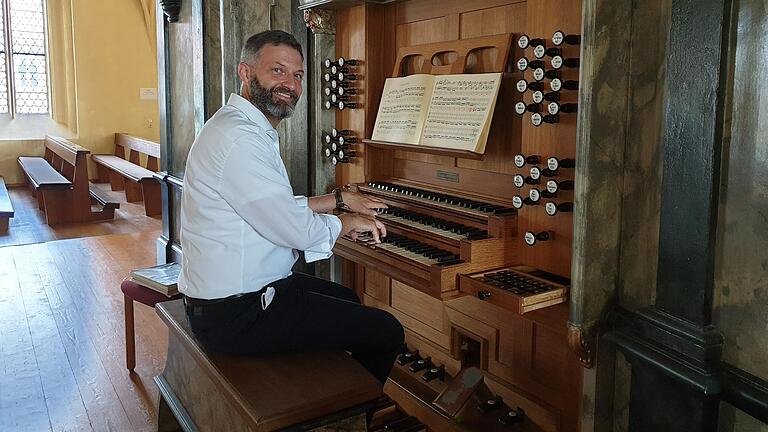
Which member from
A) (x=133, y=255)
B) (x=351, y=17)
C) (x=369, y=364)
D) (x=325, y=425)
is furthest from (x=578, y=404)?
(x=133, y=255)

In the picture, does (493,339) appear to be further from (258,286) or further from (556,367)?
(258,286)

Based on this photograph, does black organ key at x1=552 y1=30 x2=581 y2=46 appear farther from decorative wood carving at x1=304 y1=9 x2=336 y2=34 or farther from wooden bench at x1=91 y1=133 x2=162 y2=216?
wooden bench at x1=91 y1=133 x2=162 y2=216

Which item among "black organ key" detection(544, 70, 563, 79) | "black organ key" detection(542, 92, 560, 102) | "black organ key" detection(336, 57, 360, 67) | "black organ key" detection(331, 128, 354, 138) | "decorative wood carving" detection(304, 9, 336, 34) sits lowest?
"black organ key" detection(331, 128, 354, 138)

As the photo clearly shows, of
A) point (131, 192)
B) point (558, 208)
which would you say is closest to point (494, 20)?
point (558, 208)

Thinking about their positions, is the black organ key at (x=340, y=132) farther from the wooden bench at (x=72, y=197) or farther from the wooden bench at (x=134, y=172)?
the wooden bench at (x=72, y=197)

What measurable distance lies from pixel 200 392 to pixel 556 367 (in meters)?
1.29

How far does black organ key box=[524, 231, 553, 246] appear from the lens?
223 centimetres

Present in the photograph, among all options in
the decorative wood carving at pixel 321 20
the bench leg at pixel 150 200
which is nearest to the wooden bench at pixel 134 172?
the bench leg at pixel 150 200

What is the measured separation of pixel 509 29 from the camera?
2504 millimetres

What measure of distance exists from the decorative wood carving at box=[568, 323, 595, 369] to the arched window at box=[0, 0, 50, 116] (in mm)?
10602

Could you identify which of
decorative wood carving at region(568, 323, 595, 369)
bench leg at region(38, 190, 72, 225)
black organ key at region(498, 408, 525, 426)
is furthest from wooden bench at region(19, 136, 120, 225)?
decorative wood carving at region(568, 323, 595, 369)

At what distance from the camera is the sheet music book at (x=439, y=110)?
98.0 inches

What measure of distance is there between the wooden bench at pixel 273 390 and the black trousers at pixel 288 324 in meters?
0.04

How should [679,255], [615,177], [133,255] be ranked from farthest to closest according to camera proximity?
[133,255], [615,177], [679,255]
